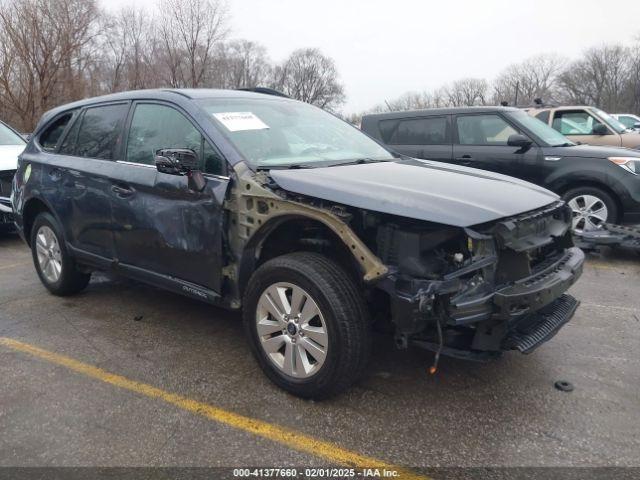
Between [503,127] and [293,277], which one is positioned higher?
[503,127]

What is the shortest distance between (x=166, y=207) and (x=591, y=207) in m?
5.22

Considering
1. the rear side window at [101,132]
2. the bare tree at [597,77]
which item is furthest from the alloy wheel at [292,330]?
the bare tree at [597,77]

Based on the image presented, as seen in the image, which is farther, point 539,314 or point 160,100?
point 160,100

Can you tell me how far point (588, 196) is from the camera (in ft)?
21.0

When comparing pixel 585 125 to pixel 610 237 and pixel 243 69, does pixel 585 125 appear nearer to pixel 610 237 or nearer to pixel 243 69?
pixel 610 237

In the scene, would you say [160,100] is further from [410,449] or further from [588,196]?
[588,196]

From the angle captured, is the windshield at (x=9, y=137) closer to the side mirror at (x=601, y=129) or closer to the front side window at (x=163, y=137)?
the front side window at (x=163, y=137)

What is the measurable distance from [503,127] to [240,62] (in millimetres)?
60298

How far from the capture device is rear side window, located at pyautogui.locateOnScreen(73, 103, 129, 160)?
13.2 ft

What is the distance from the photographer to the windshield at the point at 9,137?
26.6ft

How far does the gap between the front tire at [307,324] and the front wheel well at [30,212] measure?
9.03ft

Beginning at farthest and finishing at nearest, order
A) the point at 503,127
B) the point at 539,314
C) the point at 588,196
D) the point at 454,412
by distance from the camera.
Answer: the point at 503,127
the point at 588,196
the point at 539,314
the point at 454,412

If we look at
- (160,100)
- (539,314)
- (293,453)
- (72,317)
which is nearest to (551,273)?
(539,314)

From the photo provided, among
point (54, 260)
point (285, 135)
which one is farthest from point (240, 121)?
point (54, 260)
